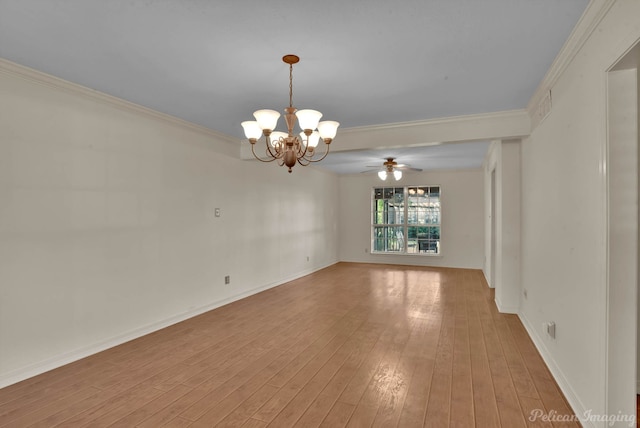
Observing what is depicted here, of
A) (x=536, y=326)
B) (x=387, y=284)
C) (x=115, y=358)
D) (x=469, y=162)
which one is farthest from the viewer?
(x=469, y=162)

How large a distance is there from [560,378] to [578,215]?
1.27 m

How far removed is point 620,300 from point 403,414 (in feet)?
4.59

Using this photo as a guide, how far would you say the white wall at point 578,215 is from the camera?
1826 millimetres

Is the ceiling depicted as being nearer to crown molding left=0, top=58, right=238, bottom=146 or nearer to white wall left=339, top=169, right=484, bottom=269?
crown molding left=0, top=58, right=238, bottom=146

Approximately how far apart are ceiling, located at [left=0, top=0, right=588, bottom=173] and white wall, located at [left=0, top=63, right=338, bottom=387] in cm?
35

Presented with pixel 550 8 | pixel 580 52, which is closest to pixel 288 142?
pixel 550 8

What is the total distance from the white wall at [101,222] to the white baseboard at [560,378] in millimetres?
3808

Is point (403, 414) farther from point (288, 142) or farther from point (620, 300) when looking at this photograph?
point (288, 142)

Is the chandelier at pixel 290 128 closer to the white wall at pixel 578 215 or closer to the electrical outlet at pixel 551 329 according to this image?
the white wall at pixel 578 215

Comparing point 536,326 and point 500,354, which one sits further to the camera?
point 536,326

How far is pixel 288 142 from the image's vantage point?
2758 mm

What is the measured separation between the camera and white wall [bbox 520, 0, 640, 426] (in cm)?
183

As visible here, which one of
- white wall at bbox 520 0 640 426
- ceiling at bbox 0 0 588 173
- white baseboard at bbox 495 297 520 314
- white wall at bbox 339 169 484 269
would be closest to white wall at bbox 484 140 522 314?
white baseboard at bbox 495 297 520 314

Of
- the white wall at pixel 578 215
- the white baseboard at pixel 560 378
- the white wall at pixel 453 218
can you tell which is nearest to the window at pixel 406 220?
the white wall at pixel 453 218
